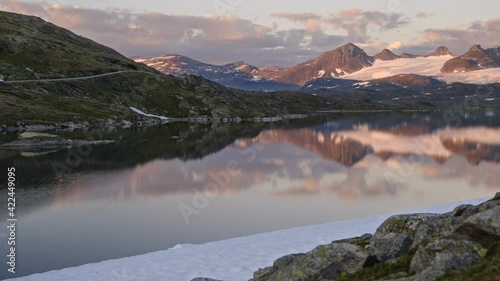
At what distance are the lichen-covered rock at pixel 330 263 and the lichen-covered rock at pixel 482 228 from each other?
3.92 metres

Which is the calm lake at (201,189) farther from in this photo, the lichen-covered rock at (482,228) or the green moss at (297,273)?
the lichen-covered rock at (482,228)


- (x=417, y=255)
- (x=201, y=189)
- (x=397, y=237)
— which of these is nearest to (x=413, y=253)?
(x=397, y=237)

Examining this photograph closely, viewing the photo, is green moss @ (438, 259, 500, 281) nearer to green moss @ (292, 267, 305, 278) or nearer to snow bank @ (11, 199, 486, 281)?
green moss @ (292, 267, 305, 278)

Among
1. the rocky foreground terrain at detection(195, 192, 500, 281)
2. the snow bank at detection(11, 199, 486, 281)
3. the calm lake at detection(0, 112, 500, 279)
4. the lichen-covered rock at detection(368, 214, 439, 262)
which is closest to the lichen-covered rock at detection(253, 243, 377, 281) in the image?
the rocky foreground terrain at detection(195, 192, 500, 281)

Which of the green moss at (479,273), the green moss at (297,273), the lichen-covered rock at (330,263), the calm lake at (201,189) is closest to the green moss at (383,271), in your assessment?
the lichen-covered rock at (330,263)

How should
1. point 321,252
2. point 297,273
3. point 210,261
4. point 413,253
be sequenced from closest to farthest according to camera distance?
1. point 413,253
2. point 297,273
3. point 321,252
4. point 210,261

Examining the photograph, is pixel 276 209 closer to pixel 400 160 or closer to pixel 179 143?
pixel 400 160

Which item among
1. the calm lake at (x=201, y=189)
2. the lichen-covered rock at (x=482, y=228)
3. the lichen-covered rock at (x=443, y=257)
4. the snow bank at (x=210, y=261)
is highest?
the lichen-covered rock at (x=482, y=228)

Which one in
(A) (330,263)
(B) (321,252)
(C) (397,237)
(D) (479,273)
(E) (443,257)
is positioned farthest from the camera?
(C) (397,237)

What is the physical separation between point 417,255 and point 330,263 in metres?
3.95

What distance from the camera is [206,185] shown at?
75.9 m

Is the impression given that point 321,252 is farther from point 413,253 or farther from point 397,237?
point 397,237

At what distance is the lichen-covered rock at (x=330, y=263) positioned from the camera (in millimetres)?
19156

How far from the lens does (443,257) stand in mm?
15648
